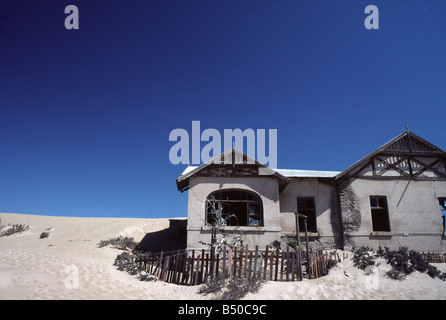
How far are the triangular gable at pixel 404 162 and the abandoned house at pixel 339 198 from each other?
0.15 ft

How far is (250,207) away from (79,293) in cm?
929

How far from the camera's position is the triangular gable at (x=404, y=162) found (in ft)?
50.1

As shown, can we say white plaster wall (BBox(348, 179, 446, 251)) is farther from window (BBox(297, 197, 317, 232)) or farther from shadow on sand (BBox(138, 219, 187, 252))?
shadow on sand (BBox(138, 219, 187, 252))

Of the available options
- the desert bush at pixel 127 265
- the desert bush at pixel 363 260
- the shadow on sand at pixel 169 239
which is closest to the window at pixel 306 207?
the desert bush at pixel 363 260

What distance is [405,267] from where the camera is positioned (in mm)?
10086

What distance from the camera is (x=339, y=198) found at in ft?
50.3

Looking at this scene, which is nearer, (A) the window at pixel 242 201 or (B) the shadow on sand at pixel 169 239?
(A) the window at pixel 242 201

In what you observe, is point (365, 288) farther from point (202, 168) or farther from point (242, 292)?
point (202, 168)

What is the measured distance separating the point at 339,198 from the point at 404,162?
4.57 metres

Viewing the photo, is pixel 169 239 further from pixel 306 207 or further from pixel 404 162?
pixel 404 162

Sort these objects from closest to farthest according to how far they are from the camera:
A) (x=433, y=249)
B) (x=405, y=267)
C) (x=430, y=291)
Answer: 1. (x=430, y=291)
2. (x=405, y=267)
3. (x=433, y=249)

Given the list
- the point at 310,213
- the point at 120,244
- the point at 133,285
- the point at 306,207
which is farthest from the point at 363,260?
the point at 120,244

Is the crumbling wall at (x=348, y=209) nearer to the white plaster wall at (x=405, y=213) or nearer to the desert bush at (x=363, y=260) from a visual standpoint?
the white plaster wall at (x=405, y=213)

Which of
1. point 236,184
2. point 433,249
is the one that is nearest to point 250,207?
point 236,184
